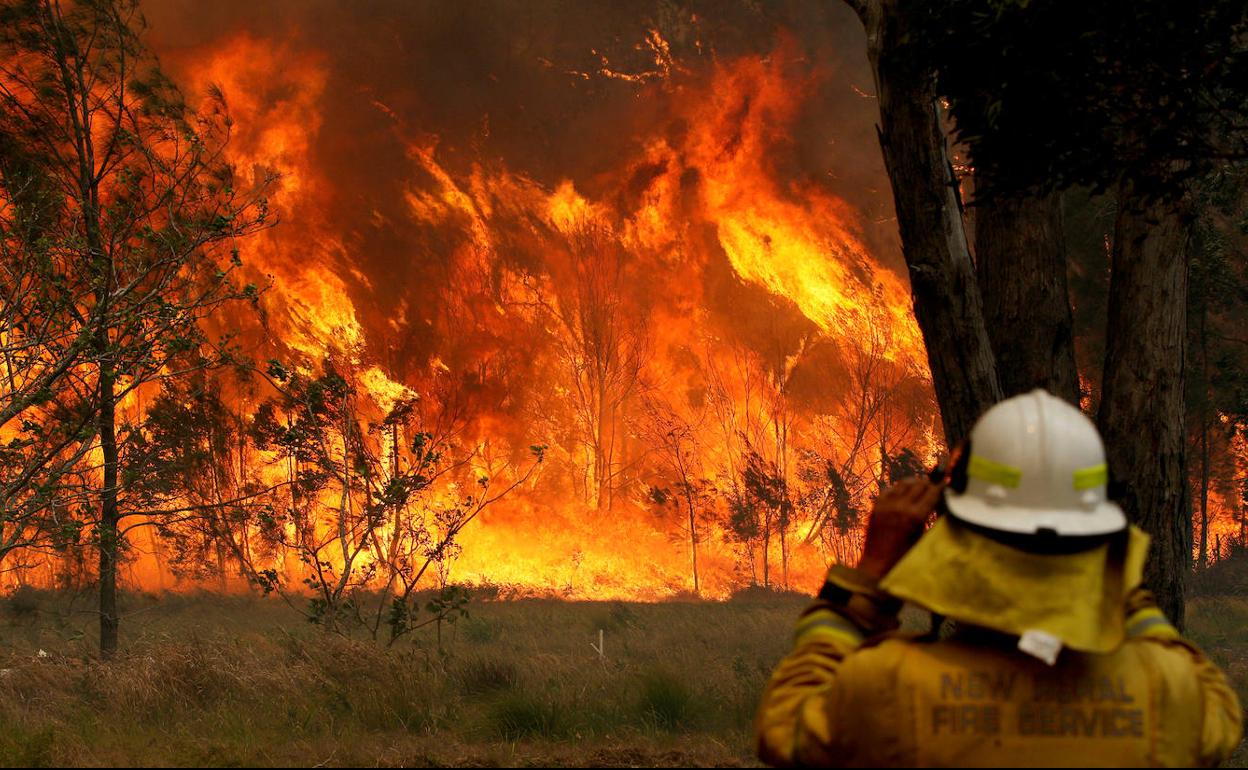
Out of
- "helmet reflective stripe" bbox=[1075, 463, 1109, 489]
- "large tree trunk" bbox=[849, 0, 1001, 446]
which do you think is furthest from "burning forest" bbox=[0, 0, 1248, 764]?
"helmet reflective stripe" bbox=[1075, 463, 1109, 489]

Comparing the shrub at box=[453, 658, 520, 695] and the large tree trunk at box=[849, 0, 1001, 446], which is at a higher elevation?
the large tree trunk at box=[849, 0, 1001, 446]

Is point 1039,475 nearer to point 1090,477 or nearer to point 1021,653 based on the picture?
point 1090,477

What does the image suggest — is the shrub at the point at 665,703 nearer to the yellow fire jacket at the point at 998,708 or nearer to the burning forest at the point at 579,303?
the yellow fire jacket at the point at 998,708

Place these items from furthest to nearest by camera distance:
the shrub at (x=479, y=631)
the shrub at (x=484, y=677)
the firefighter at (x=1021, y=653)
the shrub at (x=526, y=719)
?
the shrub at (x=479, y=631) < the shrub at (x=484, y=677) < the shrub at (x=526, y=719) < the firefighter at (x=1021, y=653)

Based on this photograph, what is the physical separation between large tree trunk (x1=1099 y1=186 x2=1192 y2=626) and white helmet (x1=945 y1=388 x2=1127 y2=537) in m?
5.40

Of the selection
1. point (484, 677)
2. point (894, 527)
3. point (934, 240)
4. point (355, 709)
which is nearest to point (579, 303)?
point (484, 677)

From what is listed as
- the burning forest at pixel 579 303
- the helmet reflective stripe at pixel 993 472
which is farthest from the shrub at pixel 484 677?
the burning forest at pixel 579 303

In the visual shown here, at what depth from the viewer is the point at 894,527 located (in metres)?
2.22

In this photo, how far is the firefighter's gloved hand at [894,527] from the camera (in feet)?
7.27

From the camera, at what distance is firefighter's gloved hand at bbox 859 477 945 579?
221cm

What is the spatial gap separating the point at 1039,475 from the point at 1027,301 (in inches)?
209

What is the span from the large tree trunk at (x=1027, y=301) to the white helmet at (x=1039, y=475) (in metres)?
5.03

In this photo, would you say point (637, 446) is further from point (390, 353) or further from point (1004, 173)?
point (1004, 173)

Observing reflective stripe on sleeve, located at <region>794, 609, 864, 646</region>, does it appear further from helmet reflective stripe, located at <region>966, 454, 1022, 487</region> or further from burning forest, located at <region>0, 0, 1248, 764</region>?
burning forest, located at <region>0, 0, 1248, 764</region>
